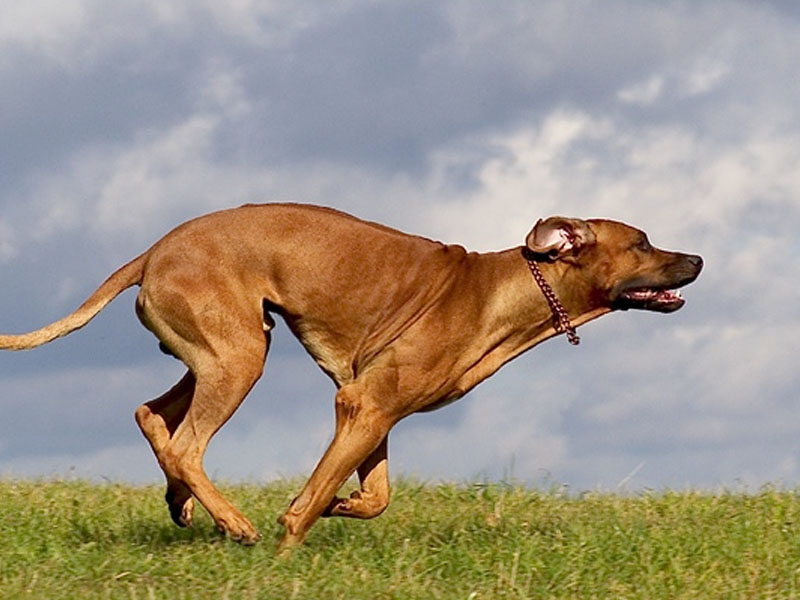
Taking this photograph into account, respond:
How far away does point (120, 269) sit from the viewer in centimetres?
902

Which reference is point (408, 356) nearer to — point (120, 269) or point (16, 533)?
point (120, 269)

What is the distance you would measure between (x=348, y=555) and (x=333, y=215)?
178 cm

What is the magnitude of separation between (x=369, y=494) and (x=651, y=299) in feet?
5.90

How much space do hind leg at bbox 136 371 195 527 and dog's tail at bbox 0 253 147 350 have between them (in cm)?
58

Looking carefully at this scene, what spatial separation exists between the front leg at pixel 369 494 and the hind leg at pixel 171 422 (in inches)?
34.7

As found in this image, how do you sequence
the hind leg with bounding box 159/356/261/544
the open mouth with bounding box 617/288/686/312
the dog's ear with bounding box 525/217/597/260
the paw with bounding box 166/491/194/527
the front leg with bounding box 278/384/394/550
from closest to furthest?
the front leg with bounding box 278/384/394/550
the hind leg with bounding box 159/356/261/544
the dog's ear with bounding box 525/217/597/260
the open mouth with bounding box 617/288/686/312
the paw with bounding box 166/491/194/527

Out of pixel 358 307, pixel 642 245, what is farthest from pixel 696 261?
pixel 358 307

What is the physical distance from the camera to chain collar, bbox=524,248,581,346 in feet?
28.5

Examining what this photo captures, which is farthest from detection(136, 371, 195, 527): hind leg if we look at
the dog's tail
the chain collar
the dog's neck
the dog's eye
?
the dog's eye

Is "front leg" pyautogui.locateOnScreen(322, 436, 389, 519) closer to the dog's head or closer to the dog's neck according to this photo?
the dog's neck

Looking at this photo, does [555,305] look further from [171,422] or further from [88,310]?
[88,310]

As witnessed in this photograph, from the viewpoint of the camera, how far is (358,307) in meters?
8.59

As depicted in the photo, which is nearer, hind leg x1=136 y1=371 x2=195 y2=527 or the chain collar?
the chain collar

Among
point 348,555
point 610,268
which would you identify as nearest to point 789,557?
point 610,268
